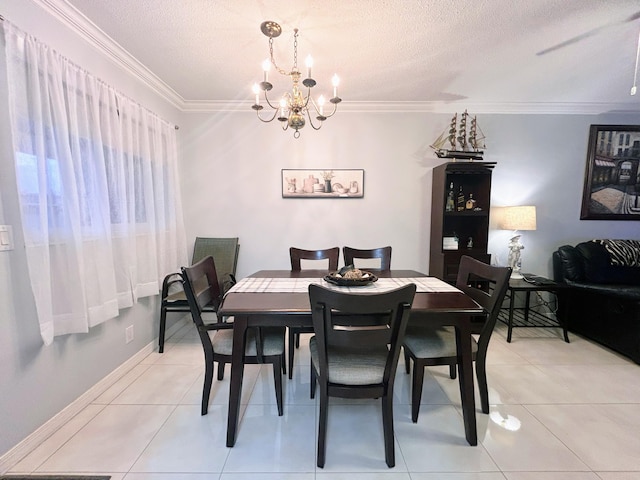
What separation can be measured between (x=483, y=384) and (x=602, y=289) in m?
1.92

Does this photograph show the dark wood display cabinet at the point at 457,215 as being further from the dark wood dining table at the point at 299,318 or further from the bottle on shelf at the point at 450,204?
the dark wood dining table at the point at 299,318

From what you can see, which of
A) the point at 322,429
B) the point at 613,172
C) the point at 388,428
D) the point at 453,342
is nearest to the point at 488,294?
the point at 453,342

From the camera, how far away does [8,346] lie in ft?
4.41

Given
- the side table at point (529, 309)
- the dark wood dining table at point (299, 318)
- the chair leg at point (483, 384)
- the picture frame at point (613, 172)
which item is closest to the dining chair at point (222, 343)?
the dark wood dining table at point (299, 318)

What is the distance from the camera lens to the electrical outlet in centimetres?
220

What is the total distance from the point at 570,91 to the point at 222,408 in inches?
166

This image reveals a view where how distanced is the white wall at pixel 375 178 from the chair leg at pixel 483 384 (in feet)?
5.80

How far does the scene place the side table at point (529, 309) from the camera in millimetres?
2645

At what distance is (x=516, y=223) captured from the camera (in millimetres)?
2869

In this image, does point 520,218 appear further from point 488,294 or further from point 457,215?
point 488,294

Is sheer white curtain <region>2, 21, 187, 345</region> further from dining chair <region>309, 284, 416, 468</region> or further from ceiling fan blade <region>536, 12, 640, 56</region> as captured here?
ceiling fan blade <region>536, 12, 640, 56</region>

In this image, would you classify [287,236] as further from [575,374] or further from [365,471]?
[575,374]

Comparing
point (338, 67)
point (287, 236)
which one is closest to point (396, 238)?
point (287, 236)

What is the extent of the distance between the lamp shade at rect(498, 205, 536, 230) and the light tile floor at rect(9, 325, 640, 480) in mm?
1368
